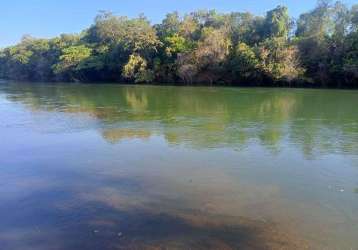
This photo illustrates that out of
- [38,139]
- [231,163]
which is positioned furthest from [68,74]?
[231,163]

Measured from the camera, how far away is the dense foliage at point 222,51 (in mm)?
37438

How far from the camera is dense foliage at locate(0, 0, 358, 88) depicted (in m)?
37.4

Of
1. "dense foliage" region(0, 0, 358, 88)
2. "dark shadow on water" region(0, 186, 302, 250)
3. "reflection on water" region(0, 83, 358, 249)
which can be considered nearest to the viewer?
"dark shadow on water" region(0, 186, 302, 250)

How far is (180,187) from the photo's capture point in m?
6.18

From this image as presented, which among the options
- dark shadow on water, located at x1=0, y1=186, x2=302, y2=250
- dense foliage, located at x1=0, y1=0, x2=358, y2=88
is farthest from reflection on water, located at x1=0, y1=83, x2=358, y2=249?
dense foliage, located at x1=0, y1=0, x2=358, y2=88

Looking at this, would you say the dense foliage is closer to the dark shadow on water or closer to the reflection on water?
the reflection on water

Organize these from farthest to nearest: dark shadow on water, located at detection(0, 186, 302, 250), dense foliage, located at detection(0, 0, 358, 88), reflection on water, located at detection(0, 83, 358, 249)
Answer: dense foliage, located at detection(0, 0, 358, 88) < reflection on water, located at detection(0, 83, 358, 249) < dark shadow on water, located at detection(0, 186, 302, 250)

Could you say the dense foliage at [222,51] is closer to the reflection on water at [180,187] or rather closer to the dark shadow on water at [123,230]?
the reflection on water at [180,187]

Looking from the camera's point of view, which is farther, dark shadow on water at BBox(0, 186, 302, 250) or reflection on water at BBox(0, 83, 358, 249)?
reflection on water at BBox(0, 83, 358, 249)

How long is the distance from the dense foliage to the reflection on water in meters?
27.4

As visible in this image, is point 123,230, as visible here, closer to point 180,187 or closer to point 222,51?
point 180,187

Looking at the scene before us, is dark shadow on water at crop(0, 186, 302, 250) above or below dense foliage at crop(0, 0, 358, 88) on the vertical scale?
below

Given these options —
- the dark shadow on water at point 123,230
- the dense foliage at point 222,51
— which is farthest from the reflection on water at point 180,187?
the dense foliage at point 222,51

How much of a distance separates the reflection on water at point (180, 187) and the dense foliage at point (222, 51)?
89.9ft
